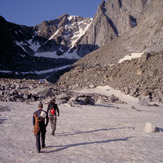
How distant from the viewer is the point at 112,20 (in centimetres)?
9669

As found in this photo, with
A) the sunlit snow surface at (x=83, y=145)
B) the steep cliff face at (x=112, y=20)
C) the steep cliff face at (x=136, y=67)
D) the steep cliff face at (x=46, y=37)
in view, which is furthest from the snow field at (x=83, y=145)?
the steep cliff face at (x=112, y=20)

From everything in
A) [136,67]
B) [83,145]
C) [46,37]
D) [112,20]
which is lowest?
[83,145]

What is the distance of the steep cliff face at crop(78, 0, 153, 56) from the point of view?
87062mm

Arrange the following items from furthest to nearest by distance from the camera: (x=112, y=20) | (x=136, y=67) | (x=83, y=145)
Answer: (x=112, y=20)
(x=136, y=67)
(x=83, y=145)

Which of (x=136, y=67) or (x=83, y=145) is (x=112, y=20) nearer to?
(x=136, y=67)

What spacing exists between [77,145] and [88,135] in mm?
1196

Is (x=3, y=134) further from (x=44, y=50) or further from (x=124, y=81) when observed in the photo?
(x=44, y=50)

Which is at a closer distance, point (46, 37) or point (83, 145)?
point (83, 145)

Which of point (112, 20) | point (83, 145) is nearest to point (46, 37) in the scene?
point (112, 20)

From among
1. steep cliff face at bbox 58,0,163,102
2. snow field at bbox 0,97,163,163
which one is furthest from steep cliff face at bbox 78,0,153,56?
snow field at bbox 0,97,163,163

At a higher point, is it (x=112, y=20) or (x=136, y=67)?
(x=112, y=20)

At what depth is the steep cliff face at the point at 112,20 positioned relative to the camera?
87.1 metres

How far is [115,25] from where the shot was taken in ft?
310

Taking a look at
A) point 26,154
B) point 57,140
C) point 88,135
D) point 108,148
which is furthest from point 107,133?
point 26,154
